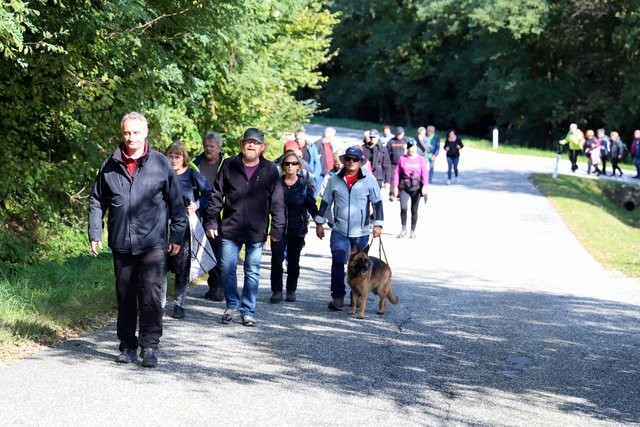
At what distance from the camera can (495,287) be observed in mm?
14672

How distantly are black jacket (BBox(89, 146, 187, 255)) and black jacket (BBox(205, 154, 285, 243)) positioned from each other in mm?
2007

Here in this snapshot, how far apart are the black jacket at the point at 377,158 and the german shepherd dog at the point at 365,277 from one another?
458 inches

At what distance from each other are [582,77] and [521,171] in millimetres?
19085

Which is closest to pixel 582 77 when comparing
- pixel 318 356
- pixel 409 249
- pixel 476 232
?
pixel 476 232

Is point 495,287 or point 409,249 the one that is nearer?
point 495,287

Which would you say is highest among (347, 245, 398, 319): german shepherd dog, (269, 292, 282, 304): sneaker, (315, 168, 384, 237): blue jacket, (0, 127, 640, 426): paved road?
(315, 168, 384, 237): blue jacket

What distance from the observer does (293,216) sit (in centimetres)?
1220

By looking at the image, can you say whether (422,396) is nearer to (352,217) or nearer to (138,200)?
(138,200)

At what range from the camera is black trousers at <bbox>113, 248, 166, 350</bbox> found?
27.1 ft

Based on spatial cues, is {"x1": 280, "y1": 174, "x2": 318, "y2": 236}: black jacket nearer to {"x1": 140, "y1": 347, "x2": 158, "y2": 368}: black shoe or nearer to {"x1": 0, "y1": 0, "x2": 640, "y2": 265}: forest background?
{"x1": 0, "y1": 0, "x2": 640, "y2": 265}: forest background

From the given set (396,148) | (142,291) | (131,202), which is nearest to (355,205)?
(142,291)

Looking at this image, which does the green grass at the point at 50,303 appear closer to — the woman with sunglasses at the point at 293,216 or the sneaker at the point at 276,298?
the sneaker at the point at 276,298

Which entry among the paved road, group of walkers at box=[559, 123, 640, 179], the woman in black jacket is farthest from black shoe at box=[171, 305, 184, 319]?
group of walkers at box=[559, 123, 640, 179]

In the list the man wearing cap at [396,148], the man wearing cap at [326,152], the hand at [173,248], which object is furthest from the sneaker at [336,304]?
the man wearing cap at [396,148]
